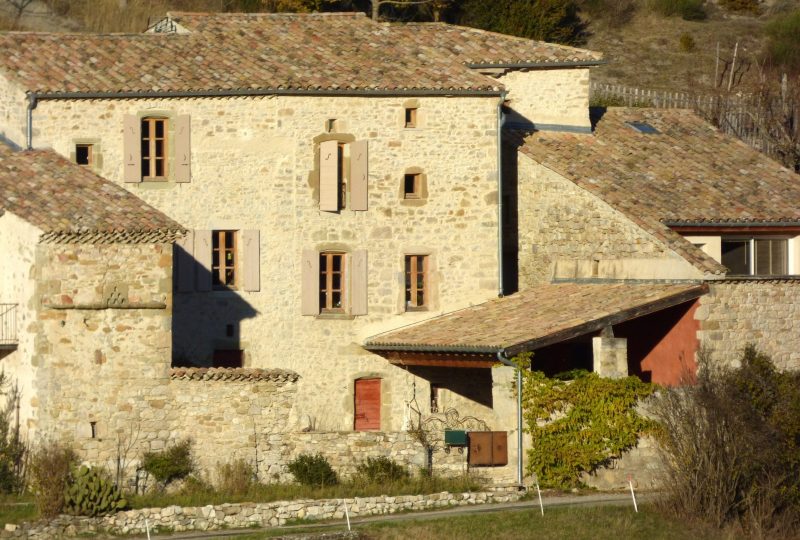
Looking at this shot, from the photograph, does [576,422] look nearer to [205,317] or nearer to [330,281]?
[330,281]

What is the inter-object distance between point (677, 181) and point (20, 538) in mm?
16399

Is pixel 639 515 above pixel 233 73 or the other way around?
the other way around

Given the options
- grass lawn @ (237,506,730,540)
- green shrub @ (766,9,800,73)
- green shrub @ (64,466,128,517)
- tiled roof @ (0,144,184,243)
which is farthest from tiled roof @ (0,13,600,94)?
green shrub @ (766,9,800,73)

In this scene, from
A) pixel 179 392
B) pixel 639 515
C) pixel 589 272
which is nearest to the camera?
pixel 639 515

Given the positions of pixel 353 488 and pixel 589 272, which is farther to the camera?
pixel 589 272

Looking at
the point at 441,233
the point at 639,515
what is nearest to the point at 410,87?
the point at 441,233

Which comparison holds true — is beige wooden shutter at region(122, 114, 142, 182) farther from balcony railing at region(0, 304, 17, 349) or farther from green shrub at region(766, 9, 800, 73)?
green shrub at region(766, 9, 800, 73)

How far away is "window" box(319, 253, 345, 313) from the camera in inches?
1320

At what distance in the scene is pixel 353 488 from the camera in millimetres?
28250

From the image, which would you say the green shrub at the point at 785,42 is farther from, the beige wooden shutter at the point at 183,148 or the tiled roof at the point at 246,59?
the beige wooden shutter at the point at 183,148

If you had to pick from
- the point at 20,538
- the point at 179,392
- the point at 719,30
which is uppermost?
the point at 719,30

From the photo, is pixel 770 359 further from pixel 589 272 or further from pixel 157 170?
pixel 157 170

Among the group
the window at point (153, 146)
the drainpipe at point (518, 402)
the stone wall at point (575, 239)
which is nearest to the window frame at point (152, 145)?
the window at point (153, 146)

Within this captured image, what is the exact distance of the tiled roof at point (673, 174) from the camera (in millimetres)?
33531
